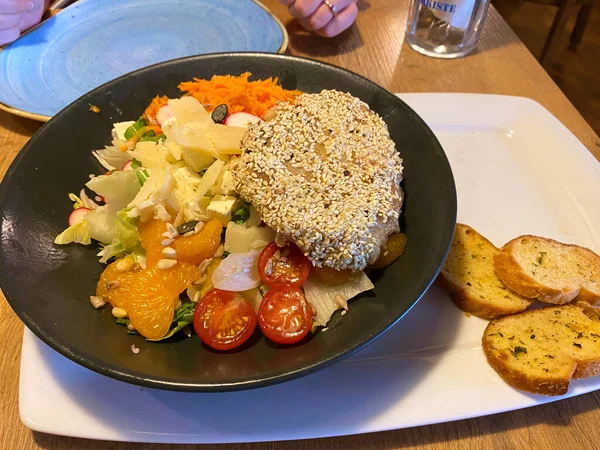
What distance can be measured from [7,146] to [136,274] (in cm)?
Result: 131

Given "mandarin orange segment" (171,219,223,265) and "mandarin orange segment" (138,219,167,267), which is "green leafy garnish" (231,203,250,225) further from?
"mandarin orange segment" (138,219,167,267)

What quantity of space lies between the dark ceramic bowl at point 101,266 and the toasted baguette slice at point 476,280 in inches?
11.8

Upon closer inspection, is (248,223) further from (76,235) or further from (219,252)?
(76,235)

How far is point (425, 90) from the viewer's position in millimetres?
2682

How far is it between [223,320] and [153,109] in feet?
3.36

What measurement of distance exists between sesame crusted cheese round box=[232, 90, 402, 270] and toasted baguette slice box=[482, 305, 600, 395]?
53 cm

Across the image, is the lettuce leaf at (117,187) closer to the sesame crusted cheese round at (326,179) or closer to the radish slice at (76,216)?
the radish slice at (76,216)

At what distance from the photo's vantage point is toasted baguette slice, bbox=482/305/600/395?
147cm

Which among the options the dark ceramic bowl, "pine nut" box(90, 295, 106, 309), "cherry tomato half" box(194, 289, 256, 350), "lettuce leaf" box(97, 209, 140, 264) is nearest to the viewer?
the dark ceramic bowl

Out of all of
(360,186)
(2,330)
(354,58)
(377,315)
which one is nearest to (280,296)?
(377,315)

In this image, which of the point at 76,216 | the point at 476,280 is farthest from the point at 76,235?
the point at 476,280

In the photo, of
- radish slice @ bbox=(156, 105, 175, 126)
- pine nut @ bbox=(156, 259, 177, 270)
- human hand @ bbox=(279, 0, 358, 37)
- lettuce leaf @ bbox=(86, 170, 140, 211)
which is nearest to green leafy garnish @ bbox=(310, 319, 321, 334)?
pine nut @ bbox=(156, 259, 177, 270)

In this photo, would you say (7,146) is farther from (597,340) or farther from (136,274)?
(597,340)

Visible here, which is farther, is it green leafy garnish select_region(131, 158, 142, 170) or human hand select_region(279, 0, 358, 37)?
human hand select_region(279, 0, 358, 37)
